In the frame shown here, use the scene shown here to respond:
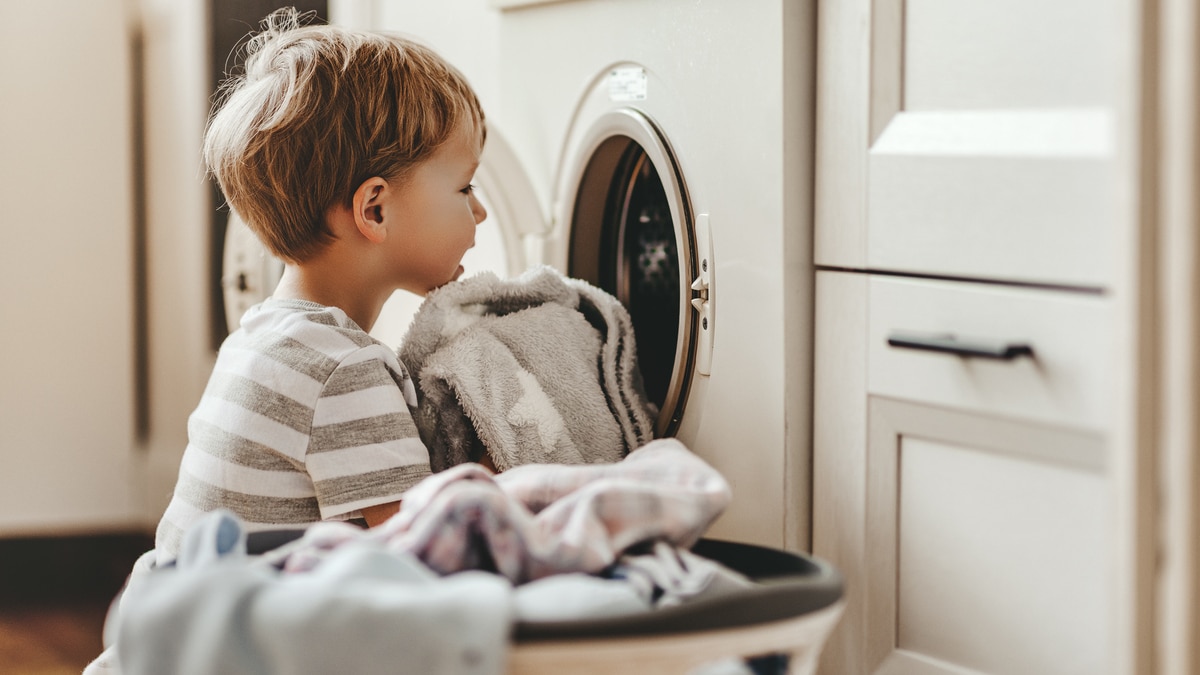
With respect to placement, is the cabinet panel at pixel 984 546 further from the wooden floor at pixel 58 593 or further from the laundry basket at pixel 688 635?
the wooden floor at pixel 58 593

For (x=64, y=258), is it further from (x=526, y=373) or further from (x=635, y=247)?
(x=526, y=373)

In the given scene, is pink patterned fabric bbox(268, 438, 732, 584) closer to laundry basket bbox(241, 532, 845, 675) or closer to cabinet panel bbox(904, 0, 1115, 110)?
laundry basket bbox(241, 532, 845, 675)

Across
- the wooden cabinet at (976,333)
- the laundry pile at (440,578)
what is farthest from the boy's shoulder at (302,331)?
the wooden cabinet at (976,333)

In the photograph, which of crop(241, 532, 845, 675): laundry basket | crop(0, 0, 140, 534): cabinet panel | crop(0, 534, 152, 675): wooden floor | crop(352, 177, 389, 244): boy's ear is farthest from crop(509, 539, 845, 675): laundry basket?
crop(0, 0, 140, 534): cabinet panel

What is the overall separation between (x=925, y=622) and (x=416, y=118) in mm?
633

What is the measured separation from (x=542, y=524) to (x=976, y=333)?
0.33 metres

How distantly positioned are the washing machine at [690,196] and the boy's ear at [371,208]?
0.82 ft

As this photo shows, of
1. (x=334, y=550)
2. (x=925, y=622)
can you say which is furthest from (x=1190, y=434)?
(x=334, y=550)

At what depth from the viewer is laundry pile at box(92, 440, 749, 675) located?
1.98ft

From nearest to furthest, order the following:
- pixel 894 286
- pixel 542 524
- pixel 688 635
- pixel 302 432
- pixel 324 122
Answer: pixel 688 635, pixel 542 524, pixel 894 286, pixel 302 432, pixel 324 122

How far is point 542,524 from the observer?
2.45ft

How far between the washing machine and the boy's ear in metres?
0.25

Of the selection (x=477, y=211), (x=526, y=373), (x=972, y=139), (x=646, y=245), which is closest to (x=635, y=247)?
(x=646, y=245)

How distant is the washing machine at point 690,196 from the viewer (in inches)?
38.5
